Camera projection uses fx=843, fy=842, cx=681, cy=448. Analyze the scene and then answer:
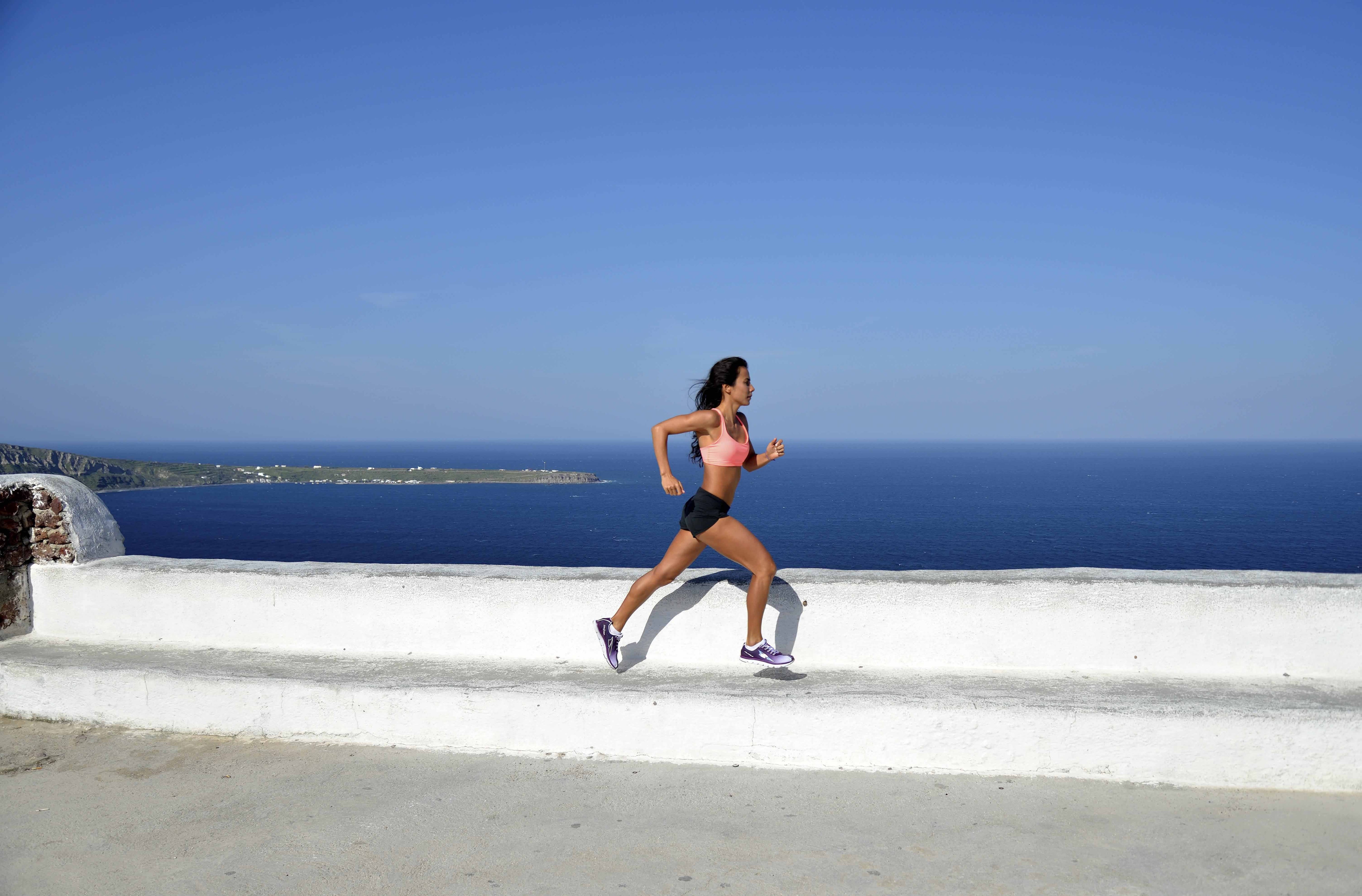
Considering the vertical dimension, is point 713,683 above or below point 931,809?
above

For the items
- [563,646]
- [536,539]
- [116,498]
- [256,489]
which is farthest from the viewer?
[256,489]

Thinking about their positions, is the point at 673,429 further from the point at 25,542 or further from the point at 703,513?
the point at 25,542

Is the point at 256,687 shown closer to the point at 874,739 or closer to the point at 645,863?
the point at 645,863

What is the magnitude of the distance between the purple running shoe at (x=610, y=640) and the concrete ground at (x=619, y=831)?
67cm

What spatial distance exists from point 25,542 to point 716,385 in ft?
15.9

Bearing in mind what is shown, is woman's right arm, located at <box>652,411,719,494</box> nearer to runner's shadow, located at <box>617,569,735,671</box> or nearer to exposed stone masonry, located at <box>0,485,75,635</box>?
runner's shadow, located at <box>617,569,735,671</box>

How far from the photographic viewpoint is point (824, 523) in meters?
86.1

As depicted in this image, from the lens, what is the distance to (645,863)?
3.24 metres


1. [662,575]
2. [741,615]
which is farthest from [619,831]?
[741,615]

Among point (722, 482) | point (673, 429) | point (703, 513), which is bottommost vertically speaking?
point (703, 513)

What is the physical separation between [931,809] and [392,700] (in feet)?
9.11

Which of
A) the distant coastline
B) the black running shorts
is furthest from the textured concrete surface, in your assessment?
the distant coastline

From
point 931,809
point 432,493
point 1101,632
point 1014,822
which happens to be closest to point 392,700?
point 931,809

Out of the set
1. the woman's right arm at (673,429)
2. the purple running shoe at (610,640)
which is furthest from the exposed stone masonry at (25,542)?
the woman's right arm at (673,429)
